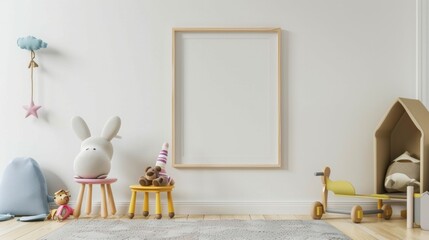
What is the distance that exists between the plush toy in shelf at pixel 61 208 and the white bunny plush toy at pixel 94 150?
14 centimetres

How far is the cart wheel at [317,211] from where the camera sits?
368cm

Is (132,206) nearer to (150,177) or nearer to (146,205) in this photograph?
(146,205)

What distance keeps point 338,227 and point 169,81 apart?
139 centimetres

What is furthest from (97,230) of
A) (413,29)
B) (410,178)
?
(413,29)

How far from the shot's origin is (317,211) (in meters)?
3.69

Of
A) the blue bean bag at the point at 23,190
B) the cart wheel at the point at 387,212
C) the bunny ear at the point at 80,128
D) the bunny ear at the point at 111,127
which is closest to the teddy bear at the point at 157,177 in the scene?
the bunny ear at the point at 111,127

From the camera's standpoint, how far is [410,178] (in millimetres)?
3672

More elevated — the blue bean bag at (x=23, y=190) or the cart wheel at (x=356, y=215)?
the blue bean bag at (x=23, y=190)

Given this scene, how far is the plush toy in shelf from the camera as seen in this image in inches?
143

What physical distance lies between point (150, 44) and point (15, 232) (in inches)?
57.1

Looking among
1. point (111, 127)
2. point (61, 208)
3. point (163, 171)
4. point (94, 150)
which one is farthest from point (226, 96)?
point (61, 208)

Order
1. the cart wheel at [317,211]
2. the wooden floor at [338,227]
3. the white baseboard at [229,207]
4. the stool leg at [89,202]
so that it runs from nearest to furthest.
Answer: the wooden floor at [338,227] < the cart wheel at [317,211] < the stool leg at [89,202] < the white baseboard at [229,207]

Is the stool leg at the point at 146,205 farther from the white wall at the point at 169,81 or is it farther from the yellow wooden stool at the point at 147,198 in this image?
the white wall at the point at 169,81

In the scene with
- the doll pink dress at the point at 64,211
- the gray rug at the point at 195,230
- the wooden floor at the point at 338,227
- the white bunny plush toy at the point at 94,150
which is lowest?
the wooden floor at the point at 338,227
